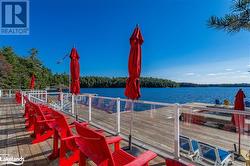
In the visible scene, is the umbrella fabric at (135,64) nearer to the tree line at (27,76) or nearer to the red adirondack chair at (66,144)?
the red adirondack chair at (66,144)

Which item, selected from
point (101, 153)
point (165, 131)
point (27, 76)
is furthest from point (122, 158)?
point (27, 76)

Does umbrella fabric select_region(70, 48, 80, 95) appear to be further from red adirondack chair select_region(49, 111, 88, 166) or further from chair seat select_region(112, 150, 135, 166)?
chair seat select_region(112, 150, 135, 166)

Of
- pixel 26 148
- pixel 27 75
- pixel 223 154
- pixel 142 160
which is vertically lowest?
pixel 26 148

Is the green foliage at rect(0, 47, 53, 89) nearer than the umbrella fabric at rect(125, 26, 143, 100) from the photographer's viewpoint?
No

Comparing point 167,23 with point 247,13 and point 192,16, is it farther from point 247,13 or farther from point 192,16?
point 247,13

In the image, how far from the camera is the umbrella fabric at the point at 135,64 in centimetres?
425

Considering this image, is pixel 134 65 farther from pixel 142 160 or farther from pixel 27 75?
pixel 27 75

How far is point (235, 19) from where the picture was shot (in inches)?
144

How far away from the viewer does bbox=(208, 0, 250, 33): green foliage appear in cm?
353

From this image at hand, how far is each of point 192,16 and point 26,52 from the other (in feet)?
143

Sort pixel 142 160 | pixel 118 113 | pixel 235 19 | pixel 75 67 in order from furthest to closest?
pixel 75 67 → pixel 118 113 → pixel 235 19 → pixel 142 160

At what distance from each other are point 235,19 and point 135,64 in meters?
1.91

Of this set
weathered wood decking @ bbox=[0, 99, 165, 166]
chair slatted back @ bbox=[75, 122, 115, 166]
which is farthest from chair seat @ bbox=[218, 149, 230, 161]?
chair slatted back @ bbox=[75, 122, 115, 166]

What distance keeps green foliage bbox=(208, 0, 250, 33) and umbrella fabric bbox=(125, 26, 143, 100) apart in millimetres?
1355
